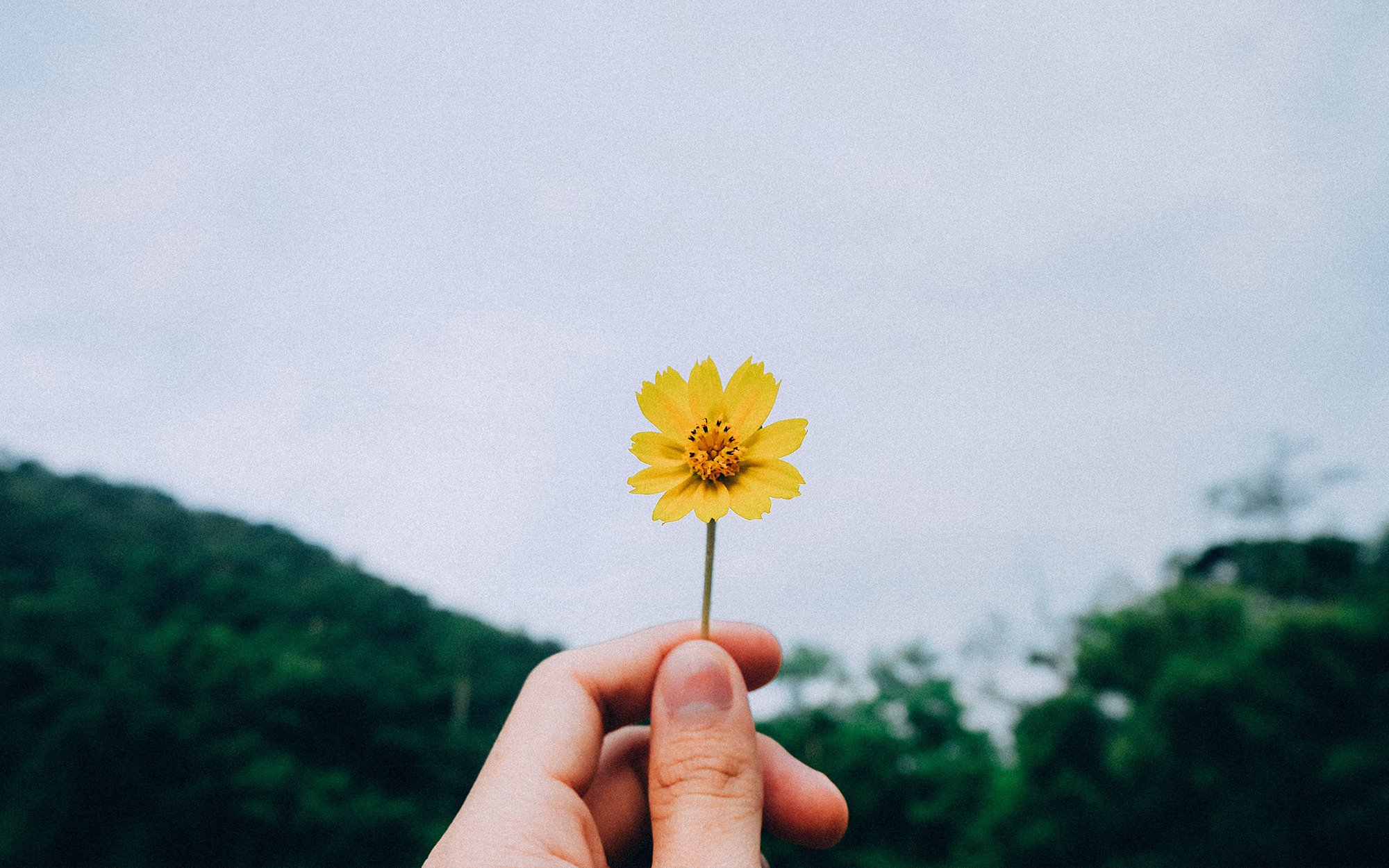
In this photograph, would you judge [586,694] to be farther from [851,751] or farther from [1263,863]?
[851,751]

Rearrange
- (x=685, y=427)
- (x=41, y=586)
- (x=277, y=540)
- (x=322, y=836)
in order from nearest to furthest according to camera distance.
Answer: (x=685, y=427)
(x=322, y=836)
(x=41, y=586)
(x=277, y=540)

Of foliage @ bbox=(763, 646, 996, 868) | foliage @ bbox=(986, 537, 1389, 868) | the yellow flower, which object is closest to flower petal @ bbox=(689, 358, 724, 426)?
the yellow flower

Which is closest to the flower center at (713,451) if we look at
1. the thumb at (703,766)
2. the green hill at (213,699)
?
the thumb at (703,766)

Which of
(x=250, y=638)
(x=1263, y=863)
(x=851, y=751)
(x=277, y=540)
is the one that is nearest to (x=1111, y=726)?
(x=1263, y=863)

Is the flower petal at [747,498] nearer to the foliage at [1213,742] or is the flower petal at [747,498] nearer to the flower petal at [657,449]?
the flower petal at [657,449]

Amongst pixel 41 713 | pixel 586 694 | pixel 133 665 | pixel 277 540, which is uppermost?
pixel 277 540

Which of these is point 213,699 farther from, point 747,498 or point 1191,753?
point 747,498

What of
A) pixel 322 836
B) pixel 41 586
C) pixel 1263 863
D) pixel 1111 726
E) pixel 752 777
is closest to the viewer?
pixel 752 777
